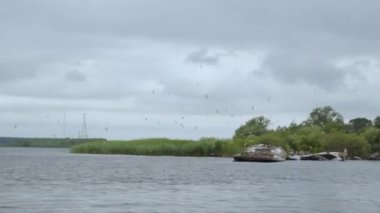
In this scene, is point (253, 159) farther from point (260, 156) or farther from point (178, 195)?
point (178, 195)

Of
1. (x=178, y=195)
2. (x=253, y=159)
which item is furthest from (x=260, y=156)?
(x=178, y=195)

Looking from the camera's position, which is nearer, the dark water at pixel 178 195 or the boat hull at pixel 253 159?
the dark water at pixel 178 195

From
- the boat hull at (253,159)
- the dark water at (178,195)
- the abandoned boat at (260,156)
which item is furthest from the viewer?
the abandoned boat at (260,156)

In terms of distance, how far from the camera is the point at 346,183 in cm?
9031

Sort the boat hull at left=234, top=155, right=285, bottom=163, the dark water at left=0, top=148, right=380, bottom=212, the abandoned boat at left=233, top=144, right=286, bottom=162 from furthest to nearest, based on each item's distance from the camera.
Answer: the abandoned boat at left=233, top=144, right=286, bottom=162 → the boat hull at left=234, top=155, right=285, bottom=163 → the dark water at left=0, top=148, right=380, bottom=212

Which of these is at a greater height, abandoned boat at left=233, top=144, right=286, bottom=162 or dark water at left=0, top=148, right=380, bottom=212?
abandoned boat at left=233, top=144, right=286, bottom=162

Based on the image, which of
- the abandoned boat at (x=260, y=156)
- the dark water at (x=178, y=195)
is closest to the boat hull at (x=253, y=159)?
the abandoned boat at (x=260, y=156)

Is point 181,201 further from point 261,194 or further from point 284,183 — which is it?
point 284,183

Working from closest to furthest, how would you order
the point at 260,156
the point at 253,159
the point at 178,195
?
the point at 178,195 < the point at 253,159 < the point at 260,156

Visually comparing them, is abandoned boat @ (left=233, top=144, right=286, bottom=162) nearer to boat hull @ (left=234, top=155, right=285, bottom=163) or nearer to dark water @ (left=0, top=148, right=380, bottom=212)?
boat hull @ (left=234, top=155, right=285, bottom=163)

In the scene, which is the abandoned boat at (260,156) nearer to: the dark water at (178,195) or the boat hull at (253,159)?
the boat hull at (253,159)

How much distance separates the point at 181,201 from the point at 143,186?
16.9 metres

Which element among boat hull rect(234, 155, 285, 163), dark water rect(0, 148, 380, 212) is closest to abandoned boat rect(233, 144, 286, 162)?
boat hull rect(234, 155, 285, 163)

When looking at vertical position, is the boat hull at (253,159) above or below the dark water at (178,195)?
above
